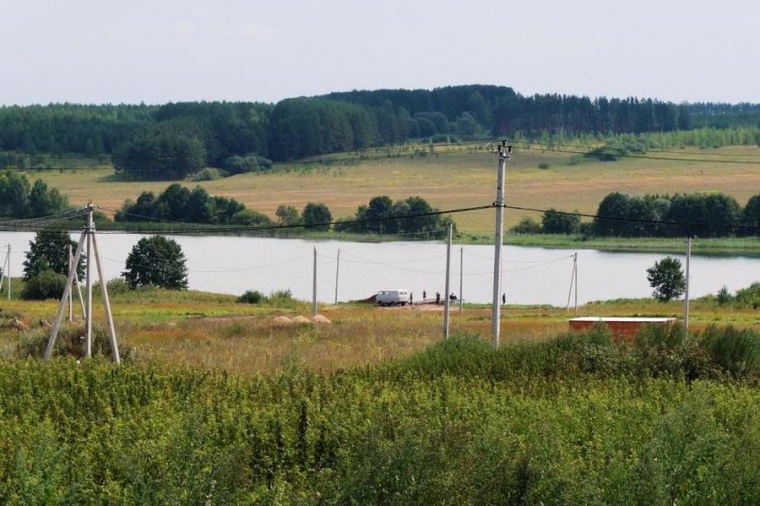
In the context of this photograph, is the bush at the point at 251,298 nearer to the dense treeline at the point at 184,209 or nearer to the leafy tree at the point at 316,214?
the dense treeline at the point at 184,209

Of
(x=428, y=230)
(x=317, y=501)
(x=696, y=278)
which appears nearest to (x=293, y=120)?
(x=428, y=230)

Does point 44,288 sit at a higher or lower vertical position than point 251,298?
higher

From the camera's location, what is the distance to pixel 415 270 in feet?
263

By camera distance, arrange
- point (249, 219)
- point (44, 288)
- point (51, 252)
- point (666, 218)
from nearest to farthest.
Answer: point (44, 288)
point (51, 252)
point (666, 218)
point (249, 219)

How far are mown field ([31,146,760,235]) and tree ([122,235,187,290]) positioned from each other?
40.9 meters

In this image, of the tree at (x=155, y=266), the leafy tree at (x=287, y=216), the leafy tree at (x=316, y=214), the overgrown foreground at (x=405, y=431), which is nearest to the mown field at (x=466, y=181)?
the leafy tree at (x=287, y=216)

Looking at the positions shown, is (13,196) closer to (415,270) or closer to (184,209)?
(184,209)

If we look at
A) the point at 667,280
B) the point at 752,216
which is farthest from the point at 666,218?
the point at 667,280

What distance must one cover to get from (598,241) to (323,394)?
73.7m

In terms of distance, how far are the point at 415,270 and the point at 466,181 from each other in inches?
2518

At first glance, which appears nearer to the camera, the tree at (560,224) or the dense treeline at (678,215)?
the dense treeline at (678,215)

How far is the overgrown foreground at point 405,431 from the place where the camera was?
552 inches

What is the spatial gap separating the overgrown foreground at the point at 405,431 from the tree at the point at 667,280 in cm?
3571

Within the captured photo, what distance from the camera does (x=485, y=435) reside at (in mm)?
15266
